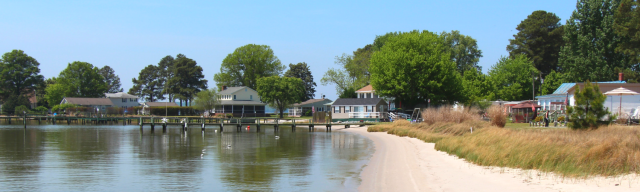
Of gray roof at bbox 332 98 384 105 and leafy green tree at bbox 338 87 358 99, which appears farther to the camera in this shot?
leafy green tree at bbox 338 87 358 99

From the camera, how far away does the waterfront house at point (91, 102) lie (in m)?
98.3

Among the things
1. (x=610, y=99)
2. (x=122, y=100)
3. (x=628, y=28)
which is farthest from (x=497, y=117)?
(x=122, y=100)

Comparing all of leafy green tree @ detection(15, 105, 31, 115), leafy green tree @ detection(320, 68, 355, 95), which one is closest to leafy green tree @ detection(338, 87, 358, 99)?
leafy green tree @ detection(320, 68, 355, 95)

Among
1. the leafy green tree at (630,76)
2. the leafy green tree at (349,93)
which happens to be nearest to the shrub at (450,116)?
the leafy green tree at (630,76)

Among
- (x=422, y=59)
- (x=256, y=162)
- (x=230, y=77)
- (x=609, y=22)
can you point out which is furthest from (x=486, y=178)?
(x=230, y=77)

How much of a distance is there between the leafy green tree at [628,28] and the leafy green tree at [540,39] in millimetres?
19780

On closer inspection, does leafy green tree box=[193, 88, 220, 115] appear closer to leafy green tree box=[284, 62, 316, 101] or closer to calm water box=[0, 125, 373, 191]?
leafy green tree box=[284, 62, 316, 101]

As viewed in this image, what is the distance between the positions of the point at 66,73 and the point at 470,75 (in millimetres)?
84060

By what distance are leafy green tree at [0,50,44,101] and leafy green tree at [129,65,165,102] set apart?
1037 inches

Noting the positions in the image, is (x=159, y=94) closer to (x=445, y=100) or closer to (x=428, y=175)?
(x=445, y=100)

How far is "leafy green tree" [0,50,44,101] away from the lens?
322ft

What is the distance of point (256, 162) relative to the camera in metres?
22.5

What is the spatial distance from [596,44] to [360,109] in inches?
1191

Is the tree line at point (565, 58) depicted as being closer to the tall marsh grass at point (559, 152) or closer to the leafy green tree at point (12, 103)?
the tall marsh grass at point (559, 152)
